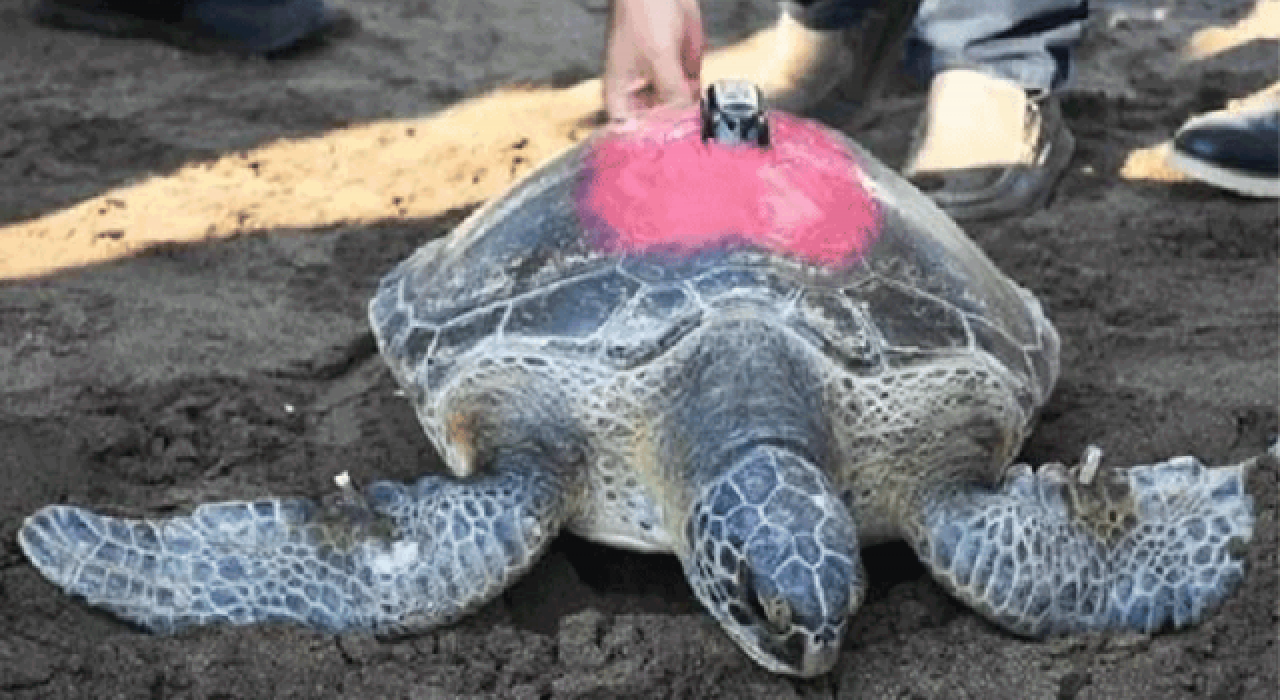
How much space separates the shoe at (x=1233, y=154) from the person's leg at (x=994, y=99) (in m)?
0.19

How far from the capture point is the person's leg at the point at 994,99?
278 cm

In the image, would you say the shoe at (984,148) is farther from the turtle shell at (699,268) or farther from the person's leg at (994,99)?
the turtle shell at (699,268)

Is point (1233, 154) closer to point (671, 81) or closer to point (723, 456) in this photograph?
point (671, 81)

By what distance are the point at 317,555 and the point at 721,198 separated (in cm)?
53

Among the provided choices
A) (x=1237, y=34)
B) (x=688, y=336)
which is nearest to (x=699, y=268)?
(x=688, y=336)

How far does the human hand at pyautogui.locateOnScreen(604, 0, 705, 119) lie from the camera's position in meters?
2.20

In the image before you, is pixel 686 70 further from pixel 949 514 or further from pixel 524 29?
pixel 524 29

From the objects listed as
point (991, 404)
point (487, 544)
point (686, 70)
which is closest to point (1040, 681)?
point (991, 404)

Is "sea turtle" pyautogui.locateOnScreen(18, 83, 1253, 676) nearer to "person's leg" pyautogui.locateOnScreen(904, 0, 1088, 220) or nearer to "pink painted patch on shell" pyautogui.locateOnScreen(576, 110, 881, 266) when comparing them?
"pink painted patch on shell" pyautogui.locateOnScreen(576, 110, 881, 266)

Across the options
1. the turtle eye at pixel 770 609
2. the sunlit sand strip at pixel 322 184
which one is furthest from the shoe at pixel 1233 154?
the turtle eye at pixel 770 609

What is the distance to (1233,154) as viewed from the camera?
281cm

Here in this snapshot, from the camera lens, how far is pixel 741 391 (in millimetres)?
1710

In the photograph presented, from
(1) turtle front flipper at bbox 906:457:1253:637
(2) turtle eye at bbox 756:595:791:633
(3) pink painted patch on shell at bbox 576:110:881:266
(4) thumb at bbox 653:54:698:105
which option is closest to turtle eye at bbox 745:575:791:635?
(2) turtle eye at bbox 756:595:791:633

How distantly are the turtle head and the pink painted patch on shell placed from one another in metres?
0.29
